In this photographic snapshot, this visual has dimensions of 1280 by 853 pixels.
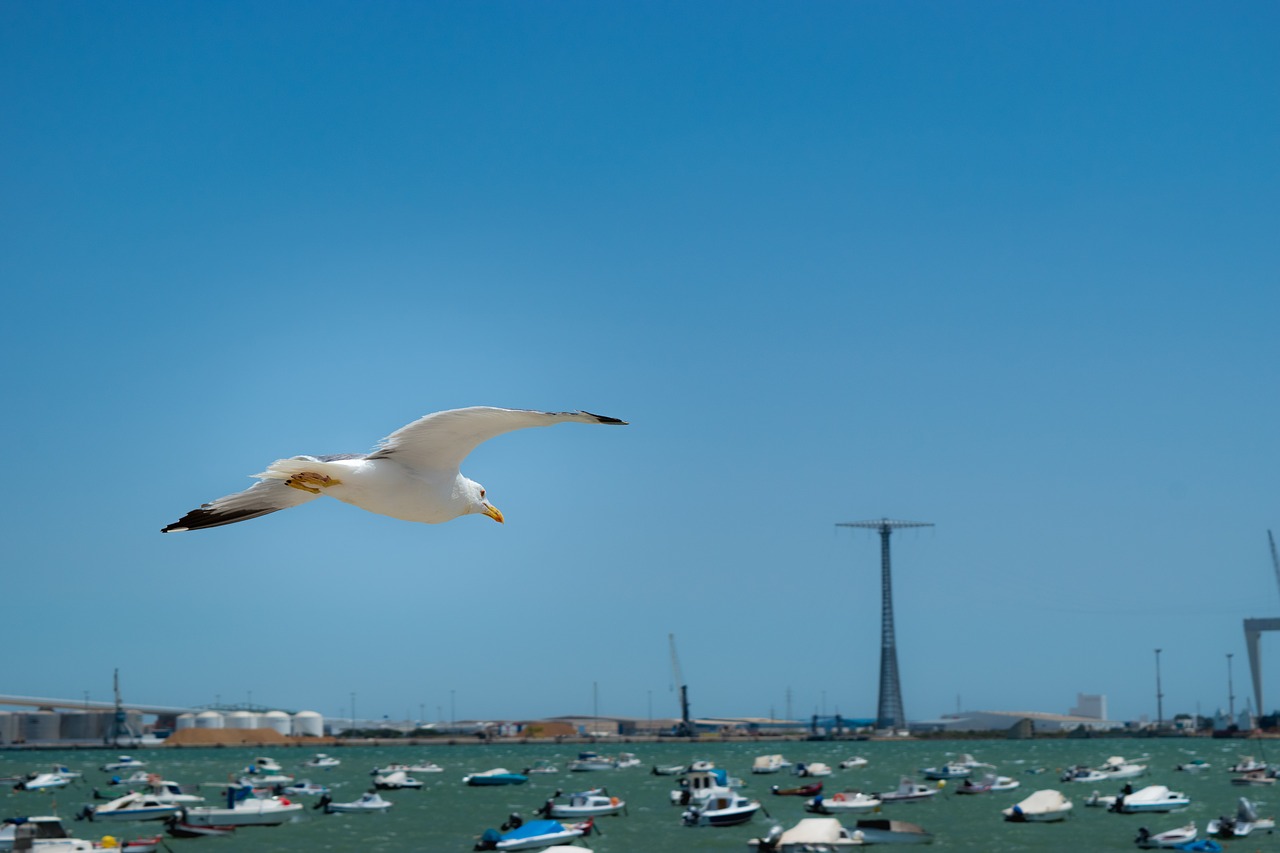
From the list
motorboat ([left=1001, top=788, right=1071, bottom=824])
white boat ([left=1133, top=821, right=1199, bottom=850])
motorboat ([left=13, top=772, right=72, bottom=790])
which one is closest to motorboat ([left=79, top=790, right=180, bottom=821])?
motorboat ([left=13, top=772, right=72, bottom=790])

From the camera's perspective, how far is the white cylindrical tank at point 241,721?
15050cm

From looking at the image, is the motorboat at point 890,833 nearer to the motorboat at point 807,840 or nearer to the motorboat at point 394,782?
the motorboat at point 807,840

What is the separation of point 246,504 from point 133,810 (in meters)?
48.2

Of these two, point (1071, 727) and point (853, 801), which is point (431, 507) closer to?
point (853, 801)

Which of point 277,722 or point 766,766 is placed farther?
point 277,722

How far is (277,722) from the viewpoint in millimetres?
152875

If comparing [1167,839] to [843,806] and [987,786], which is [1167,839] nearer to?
[843,806]

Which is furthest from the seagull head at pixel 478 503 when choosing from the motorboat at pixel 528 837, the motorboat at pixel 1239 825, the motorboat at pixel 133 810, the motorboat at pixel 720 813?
the motorboat at pixel 133 810

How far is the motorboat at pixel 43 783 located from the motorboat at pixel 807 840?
52.6 m

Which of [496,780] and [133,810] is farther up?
[133,810]

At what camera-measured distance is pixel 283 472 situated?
8.83m

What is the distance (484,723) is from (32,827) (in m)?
167

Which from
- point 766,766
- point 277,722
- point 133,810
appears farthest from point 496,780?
point 277,722

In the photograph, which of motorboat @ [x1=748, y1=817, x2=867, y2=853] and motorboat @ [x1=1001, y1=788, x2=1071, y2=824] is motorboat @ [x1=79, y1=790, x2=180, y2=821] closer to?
motorboat @ [x1=748, y1=817, x2=867, y2=853]
